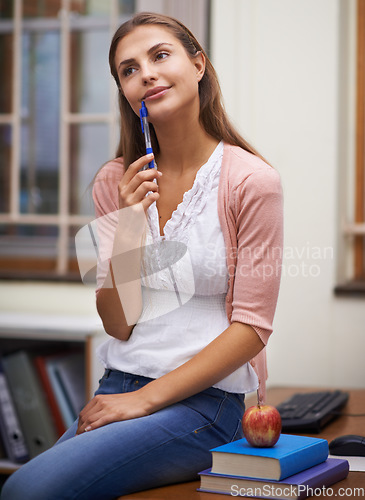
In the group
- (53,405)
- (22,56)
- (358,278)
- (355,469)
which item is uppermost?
(22,56)

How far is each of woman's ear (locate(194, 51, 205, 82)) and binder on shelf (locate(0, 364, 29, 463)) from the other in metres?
1.30

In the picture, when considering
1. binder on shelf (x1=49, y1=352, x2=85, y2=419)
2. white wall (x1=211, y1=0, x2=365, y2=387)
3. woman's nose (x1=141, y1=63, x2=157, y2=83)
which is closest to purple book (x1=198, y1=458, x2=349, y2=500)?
woman's nose (x1=141, y1=63, x2=157, y2=83)

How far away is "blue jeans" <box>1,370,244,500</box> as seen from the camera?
1.01 meters

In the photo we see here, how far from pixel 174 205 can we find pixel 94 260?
24cm

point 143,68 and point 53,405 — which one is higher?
point 143,68

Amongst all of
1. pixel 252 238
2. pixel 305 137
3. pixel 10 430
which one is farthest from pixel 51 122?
pixel 252 238

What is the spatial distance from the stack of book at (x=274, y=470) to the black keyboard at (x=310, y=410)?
0.35 m

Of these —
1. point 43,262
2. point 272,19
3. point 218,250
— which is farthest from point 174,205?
point 43,262

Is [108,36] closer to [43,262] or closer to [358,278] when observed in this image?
[43,262]

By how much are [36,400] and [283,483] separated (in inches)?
52.2

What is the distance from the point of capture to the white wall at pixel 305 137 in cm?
201

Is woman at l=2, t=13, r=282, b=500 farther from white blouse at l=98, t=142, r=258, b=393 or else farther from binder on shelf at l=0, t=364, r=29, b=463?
binder on shelf at l=0, t=364, r=29, b=463

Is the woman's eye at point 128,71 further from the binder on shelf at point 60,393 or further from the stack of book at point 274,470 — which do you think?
the binder on shelf at point 60,393

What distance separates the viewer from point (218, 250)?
1174 mm
